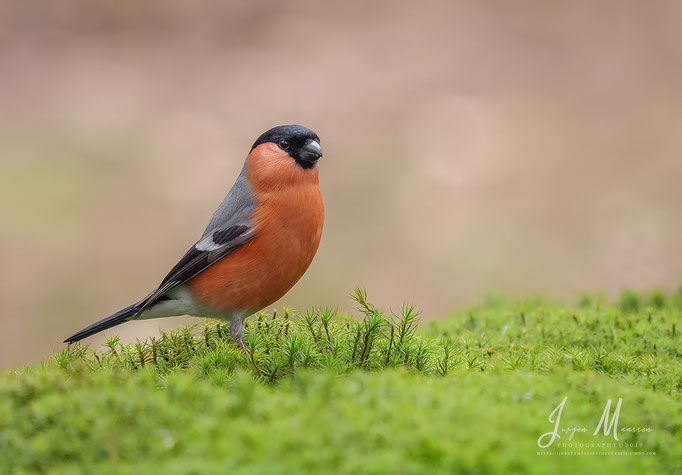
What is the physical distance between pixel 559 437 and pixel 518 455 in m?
0.38

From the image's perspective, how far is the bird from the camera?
4957mm

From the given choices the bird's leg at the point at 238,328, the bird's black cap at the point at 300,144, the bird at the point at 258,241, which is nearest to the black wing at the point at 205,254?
the bird at the point at 258,241

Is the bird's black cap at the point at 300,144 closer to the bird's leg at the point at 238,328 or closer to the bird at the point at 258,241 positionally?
the bird at the point at 258,241

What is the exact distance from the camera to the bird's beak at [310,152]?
511 centimetres

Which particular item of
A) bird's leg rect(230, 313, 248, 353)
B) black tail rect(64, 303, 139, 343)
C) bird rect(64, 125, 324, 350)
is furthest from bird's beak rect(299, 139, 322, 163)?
black tail rect(64, 303, 139, 343)

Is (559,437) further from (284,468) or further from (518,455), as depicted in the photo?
(284,468)

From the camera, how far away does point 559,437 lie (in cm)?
262

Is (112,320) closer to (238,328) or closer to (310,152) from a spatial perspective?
(238,328)

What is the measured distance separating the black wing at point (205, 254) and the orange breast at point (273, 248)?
61 mm

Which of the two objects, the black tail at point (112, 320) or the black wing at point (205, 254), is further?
the black tail at point (112, 320)

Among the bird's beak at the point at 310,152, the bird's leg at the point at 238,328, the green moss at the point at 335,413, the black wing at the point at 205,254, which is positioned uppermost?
the bird's beak at the point at 310,152

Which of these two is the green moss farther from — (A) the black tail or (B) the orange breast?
(A) the black tail

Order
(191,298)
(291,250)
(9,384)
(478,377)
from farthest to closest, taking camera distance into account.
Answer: (191,298) < (291,250) < (478,377) < (9,384)

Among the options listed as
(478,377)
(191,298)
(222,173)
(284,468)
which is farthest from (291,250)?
(222,173)
